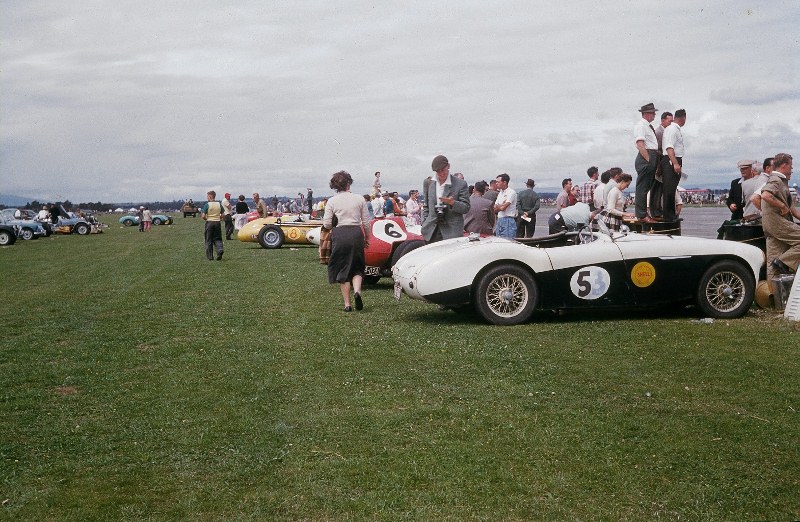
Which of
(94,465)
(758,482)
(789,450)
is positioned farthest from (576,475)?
(94,465)

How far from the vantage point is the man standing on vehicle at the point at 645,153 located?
Answer: 38.2ft

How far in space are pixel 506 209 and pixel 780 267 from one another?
6.40 meters

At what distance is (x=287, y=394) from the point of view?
6.58m

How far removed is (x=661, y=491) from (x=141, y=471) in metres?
2.78

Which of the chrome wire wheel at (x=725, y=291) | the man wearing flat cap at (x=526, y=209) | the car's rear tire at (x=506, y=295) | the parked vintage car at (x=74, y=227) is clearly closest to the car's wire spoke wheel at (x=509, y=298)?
the car's rear tire at (x=506, y=295)

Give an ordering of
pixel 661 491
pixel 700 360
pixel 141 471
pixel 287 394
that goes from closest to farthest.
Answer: pixel 661 491 → pixel 141 471 → pixel 287 394 → pixel 700 360

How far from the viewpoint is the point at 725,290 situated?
9984mm

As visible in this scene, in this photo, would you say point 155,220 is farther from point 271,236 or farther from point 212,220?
point 212,220

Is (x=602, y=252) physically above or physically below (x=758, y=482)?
above

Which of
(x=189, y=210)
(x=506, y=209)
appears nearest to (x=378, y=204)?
(x=506, y=209)

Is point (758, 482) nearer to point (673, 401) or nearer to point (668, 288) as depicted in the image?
point (673, 401)

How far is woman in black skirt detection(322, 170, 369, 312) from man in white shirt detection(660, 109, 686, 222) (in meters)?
4.09

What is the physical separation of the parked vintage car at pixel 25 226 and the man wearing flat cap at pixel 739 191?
3789cm

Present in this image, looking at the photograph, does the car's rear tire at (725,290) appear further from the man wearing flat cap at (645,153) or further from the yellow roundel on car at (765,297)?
the man wearing flat cap at (645,153)
